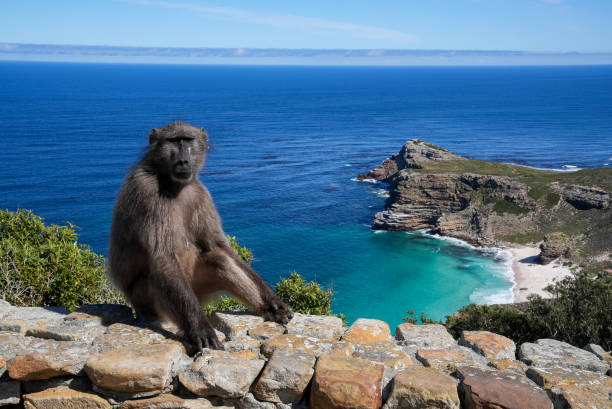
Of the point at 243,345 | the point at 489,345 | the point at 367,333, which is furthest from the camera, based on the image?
the point at 367,333

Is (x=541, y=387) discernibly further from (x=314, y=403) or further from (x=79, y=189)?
(x=79, y=189)

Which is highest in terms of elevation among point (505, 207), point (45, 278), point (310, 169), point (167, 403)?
point (167, 403)

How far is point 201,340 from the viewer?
495cm

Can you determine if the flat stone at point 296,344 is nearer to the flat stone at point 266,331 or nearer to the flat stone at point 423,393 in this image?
the flat stone at point 266,331

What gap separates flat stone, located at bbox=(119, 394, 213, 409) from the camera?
425cm

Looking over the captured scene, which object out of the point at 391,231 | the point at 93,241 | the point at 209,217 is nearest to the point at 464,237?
the point at 391,231

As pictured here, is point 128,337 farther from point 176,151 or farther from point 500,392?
point 500,392

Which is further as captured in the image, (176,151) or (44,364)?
(176,151)

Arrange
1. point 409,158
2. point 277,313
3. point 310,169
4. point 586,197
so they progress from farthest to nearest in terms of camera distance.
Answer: point 310,169
point 409,158
point 586,197
point 277,313

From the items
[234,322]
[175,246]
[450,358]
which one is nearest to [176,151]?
[175,246]

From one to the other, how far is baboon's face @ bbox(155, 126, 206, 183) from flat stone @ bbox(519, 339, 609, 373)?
163 inches

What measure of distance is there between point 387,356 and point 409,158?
77.0 meters

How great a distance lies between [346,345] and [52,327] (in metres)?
2.99

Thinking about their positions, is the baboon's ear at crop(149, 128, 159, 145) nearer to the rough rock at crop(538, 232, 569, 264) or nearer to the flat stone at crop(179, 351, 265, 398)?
the flat stone at crop(179, 351, 265, 398)
